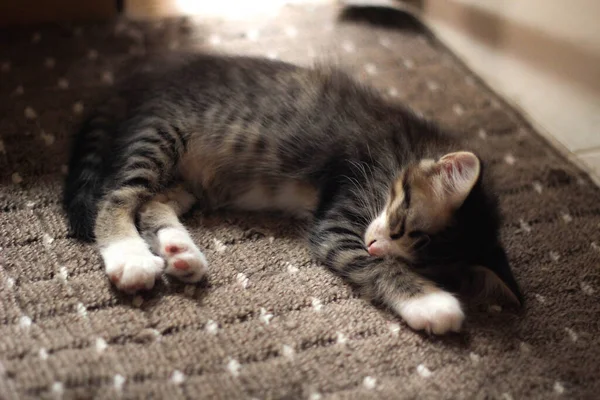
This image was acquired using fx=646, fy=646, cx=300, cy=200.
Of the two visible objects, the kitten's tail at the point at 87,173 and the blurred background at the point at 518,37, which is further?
the blurred background at the point at 518,37

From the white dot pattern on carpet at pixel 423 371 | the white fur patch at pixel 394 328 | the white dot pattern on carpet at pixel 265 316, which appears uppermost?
the white dot pattern on carpet at pixel 423 371

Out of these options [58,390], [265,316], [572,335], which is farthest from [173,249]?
[572,335]

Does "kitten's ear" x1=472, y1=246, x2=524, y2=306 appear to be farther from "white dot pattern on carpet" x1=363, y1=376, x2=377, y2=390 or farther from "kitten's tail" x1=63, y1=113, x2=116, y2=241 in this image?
"kitten's tail" x1=63, y1=113, x2=116, y2=241

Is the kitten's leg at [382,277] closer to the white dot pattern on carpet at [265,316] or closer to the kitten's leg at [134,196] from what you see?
the white dot pattern on carpet at [265,316]

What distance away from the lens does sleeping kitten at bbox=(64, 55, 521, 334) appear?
1389 millimetres

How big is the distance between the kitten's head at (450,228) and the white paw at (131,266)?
0.48 meters

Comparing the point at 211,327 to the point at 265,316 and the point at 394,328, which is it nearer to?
the point at 265,316

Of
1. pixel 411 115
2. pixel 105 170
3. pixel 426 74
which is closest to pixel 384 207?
pixel 411 115

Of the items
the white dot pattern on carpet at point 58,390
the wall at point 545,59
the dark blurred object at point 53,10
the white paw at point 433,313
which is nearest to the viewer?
the white dot pattern on carpet at point 58,390

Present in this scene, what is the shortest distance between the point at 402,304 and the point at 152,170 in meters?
0.69

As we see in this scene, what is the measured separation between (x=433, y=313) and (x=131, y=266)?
0.63m

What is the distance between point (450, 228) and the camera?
4.53ft

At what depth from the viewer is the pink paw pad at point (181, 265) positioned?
1390 millimetres

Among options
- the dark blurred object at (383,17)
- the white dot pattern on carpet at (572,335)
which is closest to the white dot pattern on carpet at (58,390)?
the white dot pattern on carpet at (572,335)
